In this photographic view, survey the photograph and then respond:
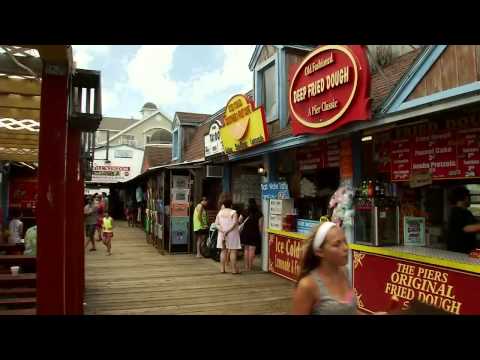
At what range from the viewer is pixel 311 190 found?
953 centimetres

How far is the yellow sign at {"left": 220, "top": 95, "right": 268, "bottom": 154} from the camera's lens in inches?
357

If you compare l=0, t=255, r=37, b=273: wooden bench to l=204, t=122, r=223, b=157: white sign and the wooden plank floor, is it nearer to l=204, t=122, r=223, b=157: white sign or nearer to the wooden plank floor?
the wooden plank floor

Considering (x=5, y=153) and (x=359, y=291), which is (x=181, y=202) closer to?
(x=5, y=153)

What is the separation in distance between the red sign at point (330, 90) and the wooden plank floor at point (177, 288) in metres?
3.31

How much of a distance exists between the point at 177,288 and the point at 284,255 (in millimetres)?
2639

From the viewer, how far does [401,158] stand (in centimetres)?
612

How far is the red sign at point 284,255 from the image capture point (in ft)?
28.8

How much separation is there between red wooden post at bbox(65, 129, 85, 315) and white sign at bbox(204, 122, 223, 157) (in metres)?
6.73

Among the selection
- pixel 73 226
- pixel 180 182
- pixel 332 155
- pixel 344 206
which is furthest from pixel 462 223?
pixel 180 182

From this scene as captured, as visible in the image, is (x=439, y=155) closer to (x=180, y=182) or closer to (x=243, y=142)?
(x=243, y=142)

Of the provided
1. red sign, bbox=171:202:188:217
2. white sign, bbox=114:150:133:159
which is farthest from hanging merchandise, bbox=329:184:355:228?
white sign, bbox=114:150:133:159

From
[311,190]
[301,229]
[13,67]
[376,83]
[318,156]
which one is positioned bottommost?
[301,229]
